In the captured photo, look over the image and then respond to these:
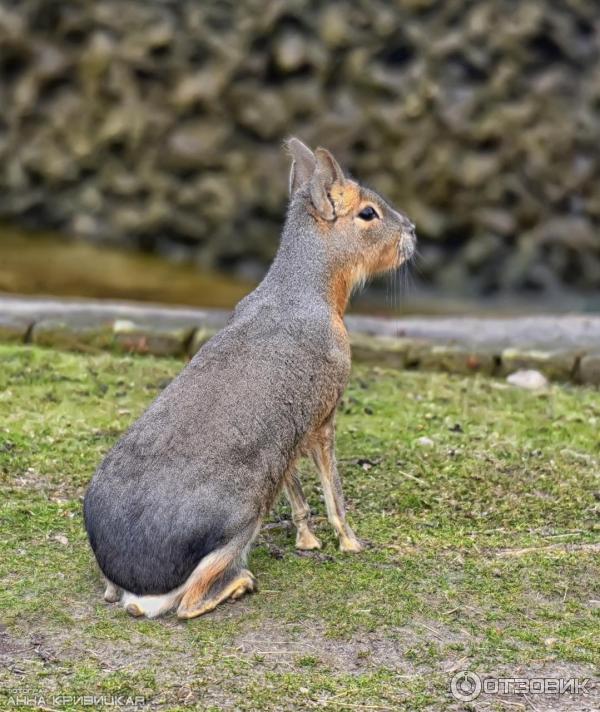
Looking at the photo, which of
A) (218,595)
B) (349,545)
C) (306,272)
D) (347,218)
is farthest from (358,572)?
(347,218)

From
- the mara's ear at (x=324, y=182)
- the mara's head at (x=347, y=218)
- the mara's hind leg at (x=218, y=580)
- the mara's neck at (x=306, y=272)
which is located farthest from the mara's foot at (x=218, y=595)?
the mara's ear at (x=324, y=182)

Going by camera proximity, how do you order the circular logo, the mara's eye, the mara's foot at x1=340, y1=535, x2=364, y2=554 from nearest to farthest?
the circular logo, the mara's foot at x1=340, y1=535, x2=364, y2=554, the mara's eye

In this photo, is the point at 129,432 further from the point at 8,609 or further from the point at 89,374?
the point at 89,374

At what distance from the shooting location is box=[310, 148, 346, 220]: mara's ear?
4762 mm

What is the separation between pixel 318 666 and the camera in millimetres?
3893

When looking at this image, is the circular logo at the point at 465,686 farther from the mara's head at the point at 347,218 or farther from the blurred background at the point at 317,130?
the blurred background at the point at 317,130

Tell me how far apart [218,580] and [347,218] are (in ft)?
4.92

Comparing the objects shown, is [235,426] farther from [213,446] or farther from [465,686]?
[465,686]

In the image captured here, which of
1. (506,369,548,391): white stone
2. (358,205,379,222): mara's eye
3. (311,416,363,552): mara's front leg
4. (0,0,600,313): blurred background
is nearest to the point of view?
(311,416,363,552): mara's front leg

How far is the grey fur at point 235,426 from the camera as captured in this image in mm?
4066

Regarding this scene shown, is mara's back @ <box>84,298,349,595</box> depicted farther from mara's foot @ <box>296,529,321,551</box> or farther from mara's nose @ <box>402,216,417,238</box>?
mara's nose @ <box>402,216,417,238</box>

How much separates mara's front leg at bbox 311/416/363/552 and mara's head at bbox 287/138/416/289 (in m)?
0.63

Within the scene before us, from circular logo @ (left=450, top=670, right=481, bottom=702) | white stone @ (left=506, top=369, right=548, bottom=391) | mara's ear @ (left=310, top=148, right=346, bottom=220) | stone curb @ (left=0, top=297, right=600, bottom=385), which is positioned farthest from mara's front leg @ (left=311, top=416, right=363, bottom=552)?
stone curb @ (left=0, top=297, right=600, bottom=385)

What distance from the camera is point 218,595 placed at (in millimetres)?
4219
